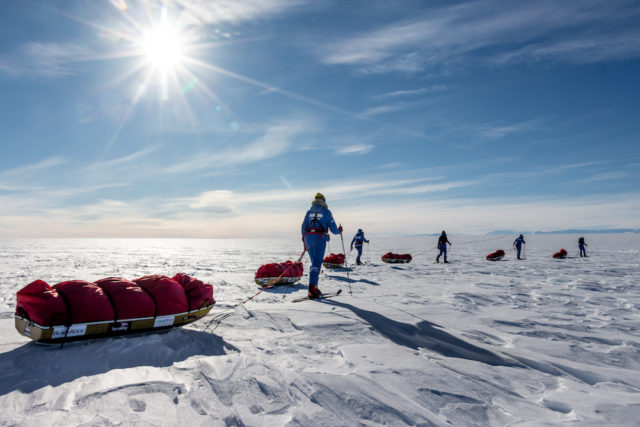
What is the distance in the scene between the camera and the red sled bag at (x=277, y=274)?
27.3 ft

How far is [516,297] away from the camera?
7.00 metres

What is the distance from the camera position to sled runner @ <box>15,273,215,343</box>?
3094mm

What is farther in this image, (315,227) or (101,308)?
(315,227)

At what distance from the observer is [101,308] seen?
131 inches

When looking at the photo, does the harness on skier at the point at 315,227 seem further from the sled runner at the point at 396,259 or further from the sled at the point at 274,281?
the sled runner at the point at 396,259

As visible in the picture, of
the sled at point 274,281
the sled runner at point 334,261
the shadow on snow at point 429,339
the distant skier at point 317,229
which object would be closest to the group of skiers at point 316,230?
the distant skier at point 317,229

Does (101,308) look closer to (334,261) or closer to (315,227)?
(315,227)

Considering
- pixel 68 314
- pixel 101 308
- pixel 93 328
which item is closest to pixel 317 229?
pixel 101 308

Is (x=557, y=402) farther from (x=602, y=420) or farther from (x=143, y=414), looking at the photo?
(x=143, y=414)

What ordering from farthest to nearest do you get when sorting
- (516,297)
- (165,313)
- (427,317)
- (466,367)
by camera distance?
(516,297)
(427,317)
(165,313)
(466,367)

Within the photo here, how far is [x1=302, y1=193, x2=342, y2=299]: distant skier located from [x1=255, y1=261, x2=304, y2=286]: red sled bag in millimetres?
1613

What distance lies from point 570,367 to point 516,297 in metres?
4.32

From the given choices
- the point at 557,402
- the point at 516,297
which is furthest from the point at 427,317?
the point at 516,297

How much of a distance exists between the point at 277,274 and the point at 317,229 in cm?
229
